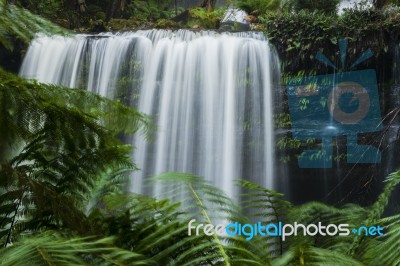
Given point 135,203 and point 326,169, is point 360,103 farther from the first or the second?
point 135,203

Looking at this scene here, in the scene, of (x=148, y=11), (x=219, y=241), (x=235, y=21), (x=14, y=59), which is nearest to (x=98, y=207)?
(x=219, y=241)

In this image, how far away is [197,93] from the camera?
7.48 meters

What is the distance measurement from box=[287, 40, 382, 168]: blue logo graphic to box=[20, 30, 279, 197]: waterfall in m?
0.53

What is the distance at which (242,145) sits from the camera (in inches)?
283

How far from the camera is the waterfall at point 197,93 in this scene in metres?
7.16

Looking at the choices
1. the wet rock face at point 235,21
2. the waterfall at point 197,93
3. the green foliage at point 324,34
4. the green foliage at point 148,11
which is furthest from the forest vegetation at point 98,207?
the green foliage at point 148,11

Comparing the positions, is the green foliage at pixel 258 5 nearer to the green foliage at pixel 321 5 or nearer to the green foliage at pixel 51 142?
the green foliage at pixel 321 5

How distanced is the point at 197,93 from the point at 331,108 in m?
2.32

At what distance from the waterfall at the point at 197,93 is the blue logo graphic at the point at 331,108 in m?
0.53

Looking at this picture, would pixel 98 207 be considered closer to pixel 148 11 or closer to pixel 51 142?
pixel 51 142

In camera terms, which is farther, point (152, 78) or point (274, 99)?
point (152, 78)

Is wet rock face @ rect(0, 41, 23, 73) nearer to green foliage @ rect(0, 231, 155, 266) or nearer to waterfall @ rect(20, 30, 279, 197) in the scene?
waterfall @ rect(20, 30, 279, 197)

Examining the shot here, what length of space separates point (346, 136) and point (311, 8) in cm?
301

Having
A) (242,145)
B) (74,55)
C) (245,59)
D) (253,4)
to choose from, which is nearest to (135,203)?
(242,145)
